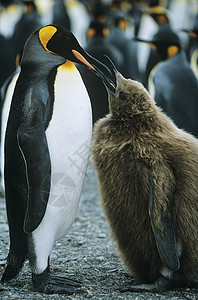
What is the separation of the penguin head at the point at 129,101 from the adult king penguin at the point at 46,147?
181mm

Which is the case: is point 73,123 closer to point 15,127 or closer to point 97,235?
point 15,127

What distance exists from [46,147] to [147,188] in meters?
0.55

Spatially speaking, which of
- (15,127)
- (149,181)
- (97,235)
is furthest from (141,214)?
(97,235)

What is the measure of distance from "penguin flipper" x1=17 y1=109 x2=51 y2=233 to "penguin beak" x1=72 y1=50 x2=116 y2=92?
17.8 inches

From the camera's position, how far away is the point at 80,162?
2.71m

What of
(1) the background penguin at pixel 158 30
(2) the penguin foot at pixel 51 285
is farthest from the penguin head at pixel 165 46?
(2) the penguin foot at pixel 51 285

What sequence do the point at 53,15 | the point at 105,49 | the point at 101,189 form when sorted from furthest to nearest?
the point at 53,15
the point at 105,49
the point at 101,189

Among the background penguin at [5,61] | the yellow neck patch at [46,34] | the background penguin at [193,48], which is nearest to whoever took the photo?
the yellow neck patch at [46,34]

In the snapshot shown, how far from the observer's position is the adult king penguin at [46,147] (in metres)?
2.47

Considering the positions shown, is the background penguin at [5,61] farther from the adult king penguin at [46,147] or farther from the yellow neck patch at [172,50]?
the adult king penguin at [46,147]

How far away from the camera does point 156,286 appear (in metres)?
2.71

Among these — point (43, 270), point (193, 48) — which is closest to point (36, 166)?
point (43, 270)

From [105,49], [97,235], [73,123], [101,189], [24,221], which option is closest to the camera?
[24,221]

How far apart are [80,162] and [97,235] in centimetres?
140
